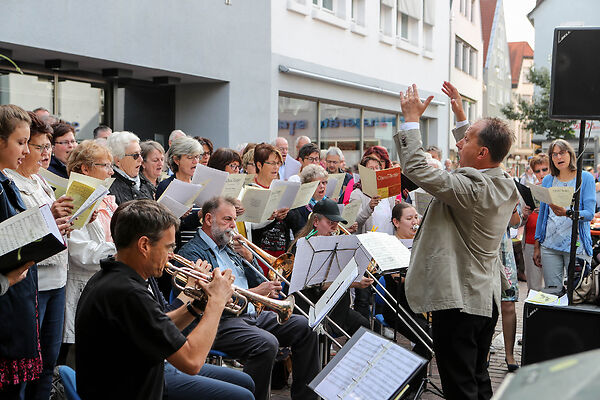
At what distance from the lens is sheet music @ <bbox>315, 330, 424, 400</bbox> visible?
3379 mm

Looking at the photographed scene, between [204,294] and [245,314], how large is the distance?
70.1 inches

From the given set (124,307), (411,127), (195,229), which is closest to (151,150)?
(195,229)

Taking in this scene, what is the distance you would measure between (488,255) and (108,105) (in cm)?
934

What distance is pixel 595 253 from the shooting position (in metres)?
8.68

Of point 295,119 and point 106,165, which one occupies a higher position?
point 295,119

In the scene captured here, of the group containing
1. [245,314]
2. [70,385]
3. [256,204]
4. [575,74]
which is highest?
[575,74]

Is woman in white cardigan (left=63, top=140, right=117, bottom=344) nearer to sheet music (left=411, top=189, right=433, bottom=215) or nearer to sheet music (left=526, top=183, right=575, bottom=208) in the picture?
sheet music (left=411, top=189, right=433, bottom=215)

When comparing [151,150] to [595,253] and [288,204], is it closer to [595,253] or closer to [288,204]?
[288,204]

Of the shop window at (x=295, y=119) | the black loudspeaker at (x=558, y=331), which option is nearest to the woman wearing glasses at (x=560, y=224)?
the black loudspeaker at (x=558, y=331)

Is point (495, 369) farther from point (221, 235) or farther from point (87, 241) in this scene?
point (87, 241)

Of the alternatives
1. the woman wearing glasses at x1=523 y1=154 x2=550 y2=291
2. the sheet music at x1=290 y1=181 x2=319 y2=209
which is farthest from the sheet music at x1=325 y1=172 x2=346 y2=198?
the woman wearing glasses at x1=523 y1=154 x2=550 y2=291

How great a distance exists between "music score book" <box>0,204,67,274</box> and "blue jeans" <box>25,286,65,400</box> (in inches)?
47.7

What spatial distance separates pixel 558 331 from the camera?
5.48 m

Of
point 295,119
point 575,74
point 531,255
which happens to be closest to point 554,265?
point 531,255
